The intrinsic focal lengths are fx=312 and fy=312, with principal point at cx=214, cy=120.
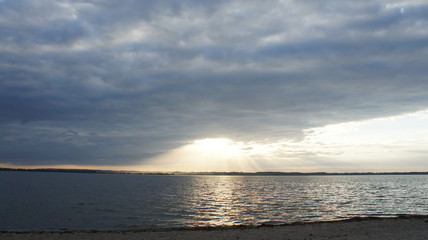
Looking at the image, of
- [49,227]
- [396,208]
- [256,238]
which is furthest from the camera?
[396,208]

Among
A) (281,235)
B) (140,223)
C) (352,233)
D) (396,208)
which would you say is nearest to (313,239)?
(281,235)

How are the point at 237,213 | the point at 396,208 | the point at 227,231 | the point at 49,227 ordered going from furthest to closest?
1. the point at 396,208
2. the point at 237,213
3. the point at 49,227
4. the point at 227,231

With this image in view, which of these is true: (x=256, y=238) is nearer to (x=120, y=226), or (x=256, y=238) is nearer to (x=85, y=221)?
(x=120, y=226)

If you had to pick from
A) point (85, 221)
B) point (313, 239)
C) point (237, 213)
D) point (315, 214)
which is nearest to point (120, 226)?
point (85, 221)

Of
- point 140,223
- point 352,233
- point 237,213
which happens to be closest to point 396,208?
point 237,213

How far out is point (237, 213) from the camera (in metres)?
44.7

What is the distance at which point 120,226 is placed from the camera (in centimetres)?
3475

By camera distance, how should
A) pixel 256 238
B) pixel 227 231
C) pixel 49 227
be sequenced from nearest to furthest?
1. pixel 256 238
2. pixel 227 231
3. pixel 49 227

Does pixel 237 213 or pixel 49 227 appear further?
pixel 237 213

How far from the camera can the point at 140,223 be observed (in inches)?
1435

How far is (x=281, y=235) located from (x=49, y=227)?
25444 mm

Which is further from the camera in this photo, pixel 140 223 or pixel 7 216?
pixel 7 216

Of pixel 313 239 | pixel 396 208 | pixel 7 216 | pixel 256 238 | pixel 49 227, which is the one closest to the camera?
pixel 313 239

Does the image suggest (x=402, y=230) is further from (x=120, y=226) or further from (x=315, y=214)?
(x=120, y=226)
